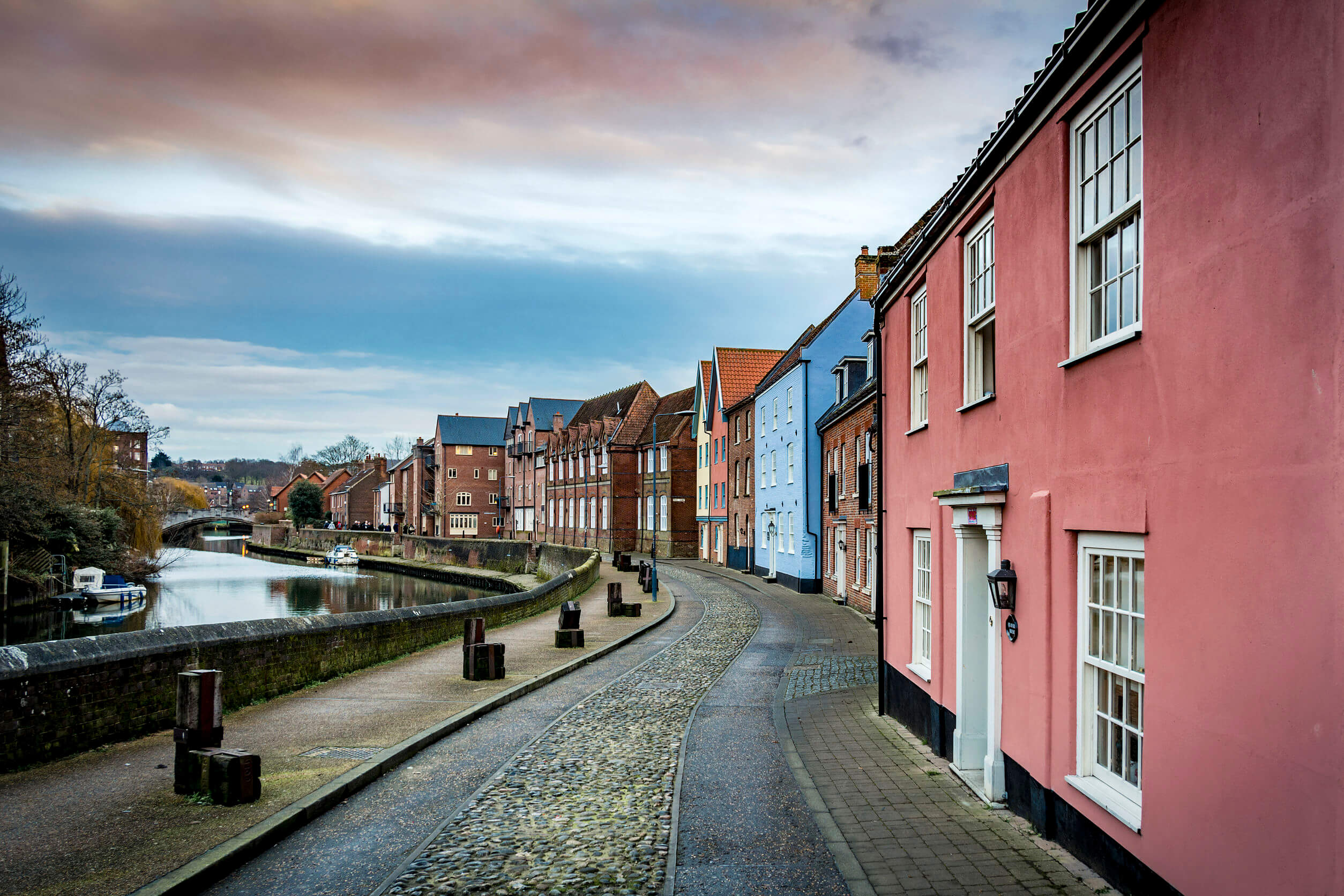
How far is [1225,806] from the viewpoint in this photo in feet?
13.6

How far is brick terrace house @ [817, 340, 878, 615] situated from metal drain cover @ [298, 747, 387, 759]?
14.5 metres

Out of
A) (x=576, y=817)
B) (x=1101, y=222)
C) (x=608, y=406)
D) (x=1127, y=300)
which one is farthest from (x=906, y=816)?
(x=608, y=406)

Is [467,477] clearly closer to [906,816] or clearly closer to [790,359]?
[790,359]

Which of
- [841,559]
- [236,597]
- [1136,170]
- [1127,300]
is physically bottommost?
[236,597]

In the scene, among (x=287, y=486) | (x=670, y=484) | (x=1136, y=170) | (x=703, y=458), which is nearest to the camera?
(x=1136, y=170)

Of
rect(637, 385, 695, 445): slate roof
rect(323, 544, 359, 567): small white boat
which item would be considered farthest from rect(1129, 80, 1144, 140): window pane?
rect(323, 544, 359, 567): small white boat

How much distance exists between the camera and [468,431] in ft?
313

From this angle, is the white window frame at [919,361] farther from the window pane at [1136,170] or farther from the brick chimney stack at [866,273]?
the brick chimney stack at [866,273]

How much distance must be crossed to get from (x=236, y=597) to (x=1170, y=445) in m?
50.6

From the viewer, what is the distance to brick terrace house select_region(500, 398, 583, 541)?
8200 cm

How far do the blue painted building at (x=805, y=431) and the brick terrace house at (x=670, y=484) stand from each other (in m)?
17.4

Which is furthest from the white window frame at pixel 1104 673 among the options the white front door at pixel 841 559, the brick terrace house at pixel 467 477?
the brick terrace house at pixel 467 477

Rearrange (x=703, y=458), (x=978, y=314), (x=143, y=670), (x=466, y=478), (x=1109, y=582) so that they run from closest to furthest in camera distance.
→ (x=1109, y=582)
(x=978, y=314)
(x=143, y=670)
(x=703, y=458)
(x=466, y=478)

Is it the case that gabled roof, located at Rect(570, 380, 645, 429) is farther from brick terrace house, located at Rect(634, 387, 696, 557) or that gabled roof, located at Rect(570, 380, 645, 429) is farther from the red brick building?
the red brick building
